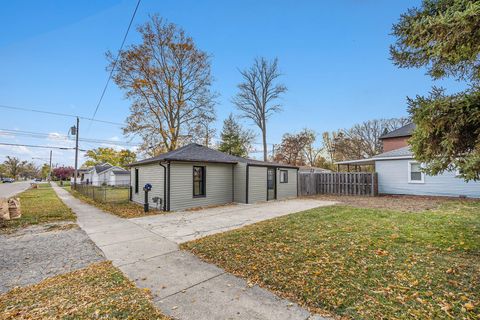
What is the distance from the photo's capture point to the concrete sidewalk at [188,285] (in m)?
2.49

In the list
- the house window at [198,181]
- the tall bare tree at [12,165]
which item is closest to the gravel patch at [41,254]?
the house window at [198,181]

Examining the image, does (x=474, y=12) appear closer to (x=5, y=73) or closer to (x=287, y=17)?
(x=287, y=17)

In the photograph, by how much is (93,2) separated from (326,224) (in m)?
9.94

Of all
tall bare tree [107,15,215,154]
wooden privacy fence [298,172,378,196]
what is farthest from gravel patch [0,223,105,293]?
wooden privacy fence [298,172,378,196]

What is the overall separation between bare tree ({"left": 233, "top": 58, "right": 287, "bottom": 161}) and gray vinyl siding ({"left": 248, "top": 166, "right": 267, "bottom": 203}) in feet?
35.4

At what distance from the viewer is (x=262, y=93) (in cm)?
2375

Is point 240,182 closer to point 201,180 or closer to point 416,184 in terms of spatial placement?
point 201,180

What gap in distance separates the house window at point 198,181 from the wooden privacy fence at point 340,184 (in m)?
7.70

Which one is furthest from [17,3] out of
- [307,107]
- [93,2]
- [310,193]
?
[307,107]

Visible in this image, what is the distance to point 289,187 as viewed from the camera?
14.5 m

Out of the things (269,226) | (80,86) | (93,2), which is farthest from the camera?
(80,86)

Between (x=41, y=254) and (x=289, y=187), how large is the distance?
40.8 feet

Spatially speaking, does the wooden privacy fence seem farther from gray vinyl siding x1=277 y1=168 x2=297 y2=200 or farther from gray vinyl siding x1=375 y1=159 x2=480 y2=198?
gray vinyl siding x1=277 y1=168 x2=297 y2=200

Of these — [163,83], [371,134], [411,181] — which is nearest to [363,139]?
[371,134]
